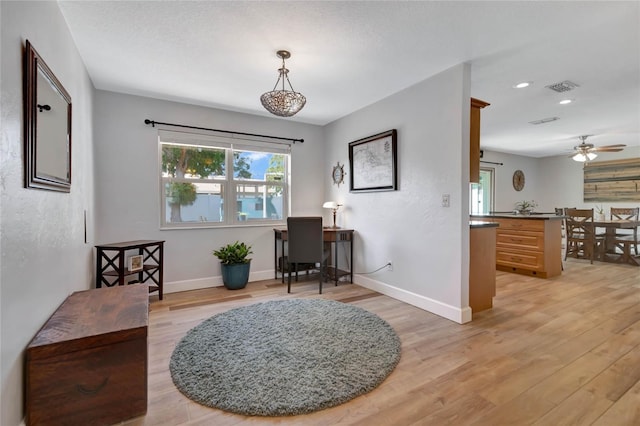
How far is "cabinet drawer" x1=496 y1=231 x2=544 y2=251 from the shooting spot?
4.29 meters

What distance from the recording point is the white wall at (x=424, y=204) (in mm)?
2693

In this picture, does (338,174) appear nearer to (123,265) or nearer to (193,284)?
(193,284)

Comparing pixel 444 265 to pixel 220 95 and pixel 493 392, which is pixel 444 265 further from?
pixel 220 95

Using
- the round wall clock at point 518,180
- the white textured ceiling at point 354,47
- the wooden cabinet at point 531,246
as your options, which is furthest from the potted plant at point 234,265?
the round wall clock at point 518,180

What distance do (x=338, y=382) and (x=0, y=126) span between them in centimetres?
202

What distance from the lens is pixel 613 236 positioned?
17.6 feet

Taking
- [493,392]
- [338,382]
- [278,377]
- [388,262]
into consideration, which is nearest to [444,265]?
[388,262]

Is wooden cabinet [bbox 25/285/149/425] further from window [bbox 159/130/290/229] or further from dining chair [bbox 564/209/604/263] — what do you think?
dining chair [bbox 564/209/604/263]

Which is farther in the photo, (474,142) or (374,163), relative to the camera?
(374,163)

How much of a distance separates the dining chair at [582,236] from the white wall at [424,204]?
147 inches

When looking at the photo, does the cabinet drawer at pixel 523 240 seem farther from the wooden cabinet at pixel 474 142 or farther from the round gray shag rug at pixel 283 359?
the round gray shag rug at pixel 283 359

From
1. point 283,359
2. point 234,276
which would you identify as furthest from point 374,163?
point 283,359

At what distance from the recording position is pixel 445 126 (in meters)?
2.81

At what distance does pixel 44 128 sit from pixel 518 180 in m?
8.86
